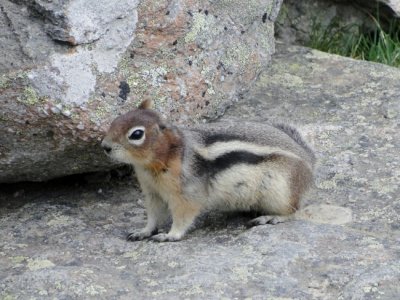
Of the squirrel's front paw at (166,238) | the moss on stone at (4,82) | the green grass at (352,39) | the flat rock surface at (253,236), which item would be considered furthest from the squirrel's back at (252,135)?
the green grass at (352,39)

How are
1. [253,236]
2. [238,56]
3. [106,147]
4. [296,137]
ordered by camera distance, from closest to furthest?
1. [106,147]
2. [253,236]
3. [296,137]
4. [238,56]

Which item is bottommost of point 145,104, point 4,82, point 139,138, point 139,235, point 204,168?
point 139,235

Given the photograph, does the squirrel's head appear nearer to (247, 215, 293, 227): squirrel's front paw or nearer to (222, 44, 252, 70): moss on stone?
(247, 215, 293, 227): squirrel's front paw

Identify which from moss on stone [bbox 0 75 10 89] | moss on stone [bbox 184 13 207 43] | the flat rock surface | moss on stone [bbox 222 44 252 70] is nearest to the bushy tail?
the flat rock surface

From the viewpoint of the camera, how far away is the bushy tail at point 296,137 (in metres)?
6.75

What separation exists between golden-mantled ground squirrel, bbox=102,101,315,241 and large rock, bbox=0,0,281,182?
0.34 m

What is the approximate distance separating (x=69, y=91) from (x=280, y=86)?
2672mm

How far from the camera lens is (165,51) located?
6.70m

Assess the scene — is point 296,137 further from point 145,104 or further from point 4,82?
point 4,82

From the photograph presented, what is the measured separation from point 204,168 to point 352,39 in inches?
142

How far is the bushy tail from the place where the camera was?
22.1 ft

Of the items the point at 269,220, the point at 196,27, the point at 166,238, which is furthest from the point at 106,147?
the point at 196,27

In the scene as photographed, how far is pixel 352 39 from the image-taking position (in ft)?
30.5

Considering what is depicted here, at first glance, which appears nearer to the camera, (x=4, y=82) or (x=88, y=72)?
(x=4, y=82)
